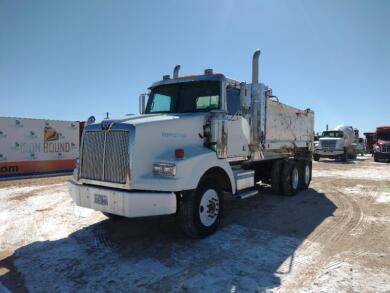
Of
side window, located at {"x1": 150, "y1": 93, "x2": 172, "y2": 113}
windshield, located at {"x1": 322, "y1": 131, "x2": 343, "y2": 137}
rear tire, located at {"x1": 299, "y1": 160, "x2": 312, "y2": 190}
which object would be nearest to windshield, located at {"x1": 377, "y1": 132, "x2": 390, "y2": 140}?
windshield, located at {"x1": 322, "y1": 131, "x2": 343, "y2": 137}

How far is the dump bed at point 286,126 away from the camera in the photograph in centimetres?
835

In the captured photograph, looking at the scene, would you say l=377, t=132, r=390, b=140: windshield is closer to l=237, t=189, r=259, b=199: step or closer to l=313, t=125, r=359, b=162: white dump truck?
l=313, t=125, r=359, b=162: white dump truck

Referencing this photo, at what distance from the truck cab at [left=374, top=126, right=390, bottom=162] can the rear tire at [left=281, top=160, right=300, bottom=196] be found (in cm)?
1984

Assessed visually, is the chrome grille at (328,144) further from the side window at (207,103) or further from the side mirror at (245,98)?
the side window at (207,103)

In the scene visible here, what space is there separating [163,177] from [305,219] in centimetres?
365

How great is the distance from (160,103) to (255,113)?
225cm

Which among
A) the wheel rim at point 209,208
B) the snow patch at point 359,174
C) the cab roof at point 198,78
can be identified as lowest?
the snow patch at point 359,174

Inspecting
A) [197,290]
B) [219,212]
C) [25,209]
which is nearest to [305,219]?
[219,212]

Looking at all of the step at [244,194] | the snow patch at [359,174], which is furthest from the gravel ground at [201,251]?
the snow patch at [359,174]

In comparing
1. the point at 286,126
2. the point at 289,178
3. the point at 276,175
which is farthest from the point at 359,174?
the point at 276,175

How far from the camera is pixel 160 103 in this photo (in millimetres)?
6891

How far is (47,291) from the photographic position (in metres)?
3.60

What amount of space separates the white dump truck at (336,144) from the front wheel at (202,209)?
2356 cm

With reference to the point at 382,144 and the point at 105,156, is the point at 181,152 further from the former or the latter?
the point at 382,144
